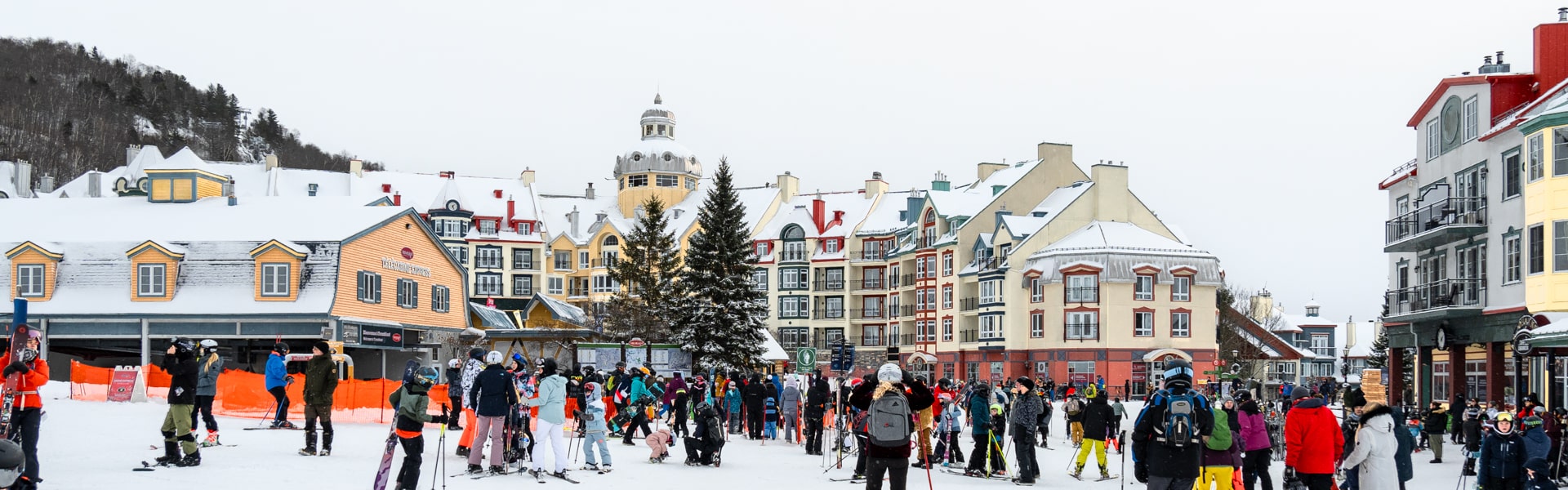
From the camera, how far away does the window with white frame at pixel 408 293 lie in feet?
161

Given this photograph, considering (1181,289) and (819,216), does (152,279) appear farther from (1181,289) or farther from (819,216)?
(819,216)

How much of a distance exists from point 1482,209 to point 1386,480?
26.5 meters

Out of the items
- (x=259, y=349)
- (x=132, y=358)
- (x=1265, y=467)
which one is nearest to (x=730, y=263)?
(x=259, y=349)

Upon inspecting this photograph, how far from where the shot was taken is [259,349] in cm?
4584

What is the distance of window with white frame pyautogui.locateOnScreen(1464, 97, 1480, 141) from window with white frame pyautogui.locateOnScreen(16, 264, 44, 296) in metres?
41.1

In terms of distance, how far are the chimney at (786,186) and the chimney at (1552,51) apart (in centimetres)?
6674

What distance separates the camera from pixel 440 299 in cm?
5322

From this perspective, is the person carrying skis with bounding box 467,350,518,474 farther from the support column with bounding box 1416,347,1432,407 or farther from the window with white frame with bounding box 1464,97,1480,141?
the support column with bounding box 1416,347,1432,407

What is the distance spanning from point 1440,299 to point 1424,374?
5430mm

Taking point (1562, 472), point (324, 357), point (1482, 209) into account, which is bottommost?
point (1562, 472)

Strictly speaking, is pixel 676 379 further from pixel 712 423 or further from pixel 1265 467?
pixel 1265 467

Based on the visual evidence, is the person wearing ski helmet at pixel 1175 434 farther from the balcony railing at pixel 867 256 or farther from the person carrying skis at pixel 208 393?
the balcony railing at pixel 867 256

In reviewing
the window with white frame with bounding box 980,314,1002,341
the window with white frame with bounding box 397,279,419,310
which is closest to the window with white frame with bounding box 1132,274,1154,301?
the window with white frame with bounding box 980,314,1002,341

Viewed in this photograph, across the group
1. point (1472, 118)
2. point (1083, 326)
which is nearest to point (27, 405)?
point (1472, 118)
